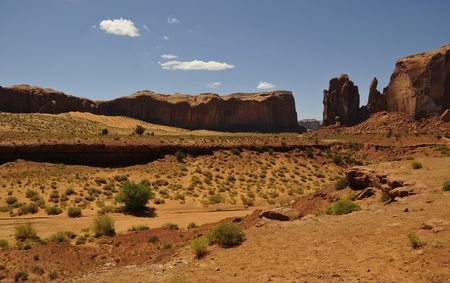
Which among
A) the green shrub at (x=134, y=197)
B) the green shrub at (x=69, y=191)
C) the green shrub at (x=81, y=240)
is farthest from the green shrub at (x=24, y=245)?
the green shrub at (x=69, y=191)

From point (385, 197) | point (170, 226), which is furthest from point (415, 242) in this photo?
point (170, 226)

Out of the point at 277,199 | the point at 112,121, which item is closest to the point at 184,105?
the point at 112,121

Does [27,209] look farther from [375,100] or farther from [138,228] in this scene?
[375,100]

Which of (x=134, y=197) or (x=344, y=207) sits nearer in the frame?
(x=344, y=207)

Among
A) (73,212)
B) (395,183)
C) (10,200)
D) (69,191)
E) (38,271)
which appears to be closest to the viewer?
(38,271)

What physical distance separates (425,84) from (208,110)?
54014 mm

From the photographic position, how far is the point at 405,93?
271 ft

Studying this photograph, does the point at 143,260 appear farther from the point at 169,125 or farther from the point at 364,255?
the point at 169,125

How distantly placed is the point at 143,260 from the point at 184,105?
95060mm

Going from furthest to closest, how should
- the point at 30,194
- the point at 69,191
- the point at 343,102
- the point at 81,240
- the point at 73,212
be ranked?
the point at 343,102
the point at 69,191
the point at 30,194
the point at 73,212
the point at 81,240

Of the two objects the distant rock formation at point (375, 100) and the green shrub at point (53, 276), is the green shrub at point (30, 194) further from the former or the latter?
the distant rock formation at point (375, 100)

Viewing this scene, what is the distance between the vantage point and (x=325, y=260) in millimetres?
11234

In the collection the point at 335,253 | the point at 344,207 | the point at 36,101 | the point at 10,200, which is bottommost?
the point at 10,200

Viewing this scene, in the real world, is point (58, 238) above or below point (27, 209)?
below
